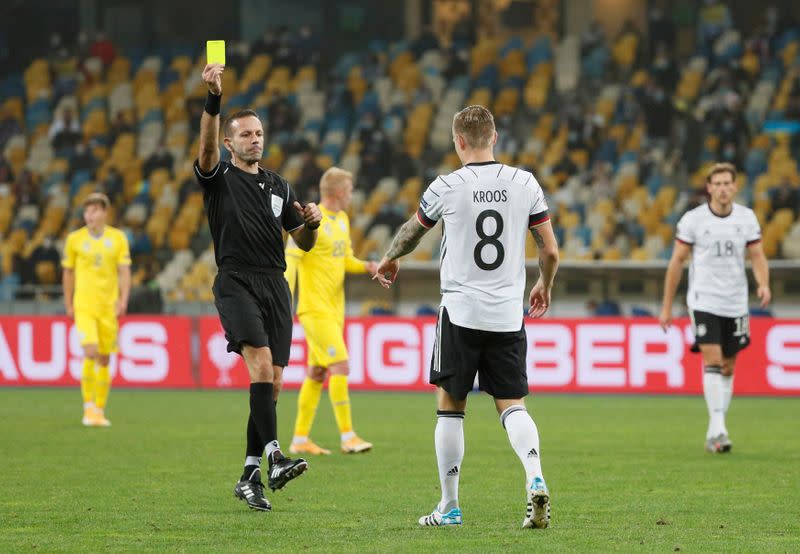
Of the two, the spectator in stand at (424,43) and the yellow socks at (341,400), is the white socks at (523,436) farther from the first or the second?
the spectator in stand at (424,43)

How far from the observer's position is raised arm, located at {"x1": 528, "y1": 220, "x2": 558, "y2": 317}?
690 centimetres

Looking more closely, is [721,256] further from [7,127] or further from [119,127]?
[7,127]

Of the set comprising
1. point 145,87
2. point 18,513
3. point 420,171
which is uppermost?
point 145,87

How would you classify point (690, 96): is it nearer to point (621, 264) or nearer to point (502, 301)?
point (621, 264)

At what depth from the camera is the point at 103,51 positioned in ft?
105

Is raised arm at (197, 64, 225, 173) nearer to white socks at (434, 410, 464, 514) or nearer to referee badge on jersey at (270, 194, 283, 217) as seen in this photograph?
referee badge on jersey at (270, 194, 283, 217)

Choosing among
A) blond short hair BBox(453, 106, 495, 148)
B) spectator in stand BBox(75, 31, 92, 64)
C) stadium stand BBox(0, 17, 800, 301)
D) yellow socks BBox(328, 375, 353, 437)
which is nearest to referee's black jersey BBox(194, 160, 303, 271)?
blond short hair BBox(453, 106, 495, 148)

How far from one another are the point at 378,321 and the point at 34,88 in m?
16.0

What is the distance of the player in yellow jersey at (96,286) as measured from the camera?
1393cm

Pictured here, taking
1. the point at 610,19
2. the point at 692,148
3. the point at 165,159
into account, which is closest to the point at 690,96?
the point at 692,148

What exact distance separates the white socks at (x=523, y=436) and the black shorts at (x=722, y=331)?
4.94 meters

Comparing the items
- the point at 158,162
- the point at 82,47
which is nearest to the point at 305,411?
the point at 158,162

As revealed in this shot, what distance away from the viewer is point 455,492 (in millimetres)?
6941

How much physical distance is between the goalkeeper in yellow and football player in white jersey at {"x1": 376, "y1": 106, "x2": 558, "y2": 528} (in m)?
4.30
